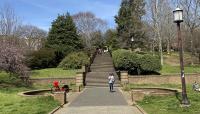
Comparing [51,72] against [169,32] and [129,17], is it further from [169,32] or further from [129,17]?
[169,32]

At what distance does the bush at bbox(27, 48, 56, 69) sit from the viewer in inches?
2268

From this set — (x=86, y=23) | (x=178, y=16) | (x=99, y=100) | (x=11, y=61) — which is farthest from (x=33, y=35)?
(x=178, y=16)

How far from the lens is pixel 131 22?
239 ft

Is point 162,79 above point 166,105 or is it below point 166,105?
above

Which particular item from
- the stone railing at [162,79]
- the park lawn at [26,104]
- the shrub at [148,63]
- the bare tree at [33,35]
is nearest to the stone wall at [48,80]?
the stone railing at [162,79]

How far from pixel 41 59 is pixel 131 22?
21.0 metres

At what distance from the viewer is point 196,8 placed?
5953 cm

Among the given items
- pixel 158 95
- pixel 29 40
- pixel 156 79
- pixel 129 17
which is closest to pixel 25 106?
pixel 158 95

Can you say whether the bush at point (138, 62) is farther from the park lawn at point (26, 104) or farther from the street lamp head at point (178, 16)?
the street lamp head at point (178, 16)

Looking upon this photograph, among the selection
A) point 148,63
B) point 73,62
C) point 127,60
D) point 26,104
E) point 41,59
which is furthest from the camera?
point 41,59

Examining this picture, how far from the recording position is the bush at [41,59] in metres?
57.6

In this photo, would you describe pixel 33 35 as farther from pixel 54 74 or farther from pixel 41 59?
pixel 54 74

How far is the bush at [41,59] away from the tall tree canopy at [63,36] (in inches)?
217

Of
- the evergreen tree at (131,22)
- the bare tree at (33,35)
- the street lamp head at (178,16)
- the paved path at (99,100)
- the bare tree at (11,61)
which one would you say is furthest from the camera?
the bare tree at (33,35)
